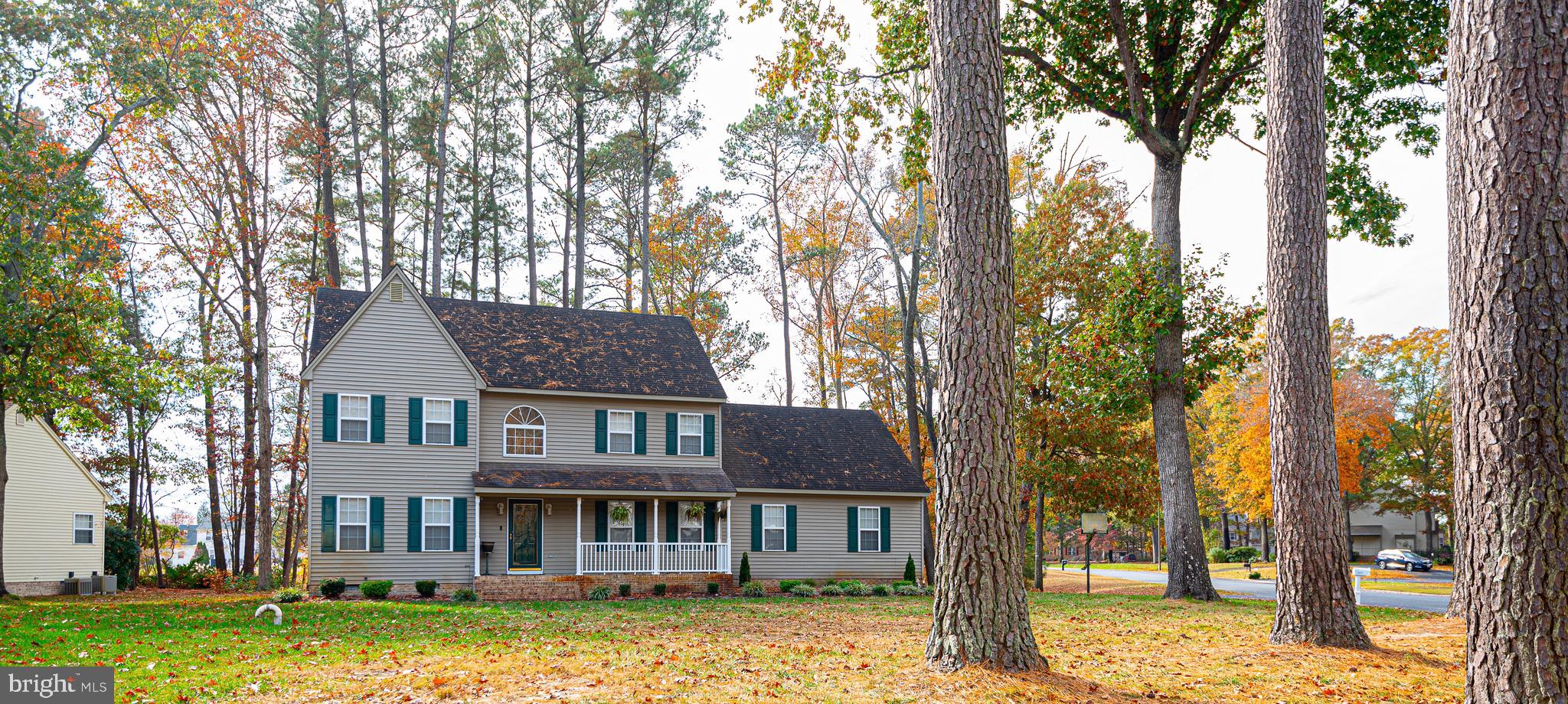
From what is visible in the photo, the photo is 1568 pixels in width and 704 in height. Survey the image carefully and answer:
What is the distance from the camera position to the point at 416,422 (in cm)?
2200

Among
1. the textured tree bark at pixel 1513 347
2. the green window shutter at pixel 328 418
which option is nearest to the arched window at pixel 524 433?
the green window shutter at pixel 328 418

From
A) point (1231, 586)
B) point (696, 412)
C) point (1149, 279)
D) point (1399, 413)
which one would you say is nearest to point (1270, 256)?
point (1149, 279)

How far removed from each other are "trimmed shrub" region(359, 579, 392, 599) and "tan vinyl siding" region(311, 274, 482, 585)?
0.87 metres

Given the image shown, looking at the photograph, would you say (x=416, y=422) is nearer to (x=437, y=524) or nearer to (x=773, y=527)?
(x=437, y=524)

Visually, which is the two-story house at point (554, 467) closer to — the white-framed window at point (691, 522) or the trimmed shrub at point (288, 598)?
the white-framed window at point (691, 522)

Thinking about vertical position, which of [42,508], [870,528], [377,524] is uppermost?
[42,508]

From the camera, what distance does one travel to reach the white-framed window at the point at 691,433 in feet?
81.8

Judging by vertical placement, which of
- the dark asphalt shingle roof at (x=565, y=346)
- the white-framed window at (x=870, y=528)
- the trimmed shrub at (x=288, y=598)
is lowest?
the trimmed shrub at (x=288, y=598)

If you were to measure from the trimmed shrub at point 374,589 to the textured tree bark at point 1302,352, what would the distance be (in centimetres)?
1722

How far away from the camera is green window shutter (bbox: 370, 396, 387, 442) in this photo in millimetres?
21641

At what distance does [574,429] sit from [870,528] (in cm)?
872

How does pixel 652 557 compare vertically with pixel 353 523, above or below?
below

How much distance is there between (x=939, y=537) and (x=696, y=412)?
1766 cm

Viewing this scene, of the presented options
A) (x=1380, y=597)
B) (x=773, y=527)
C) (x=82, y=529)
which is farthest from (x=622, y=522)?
(x=1380, y=597)
